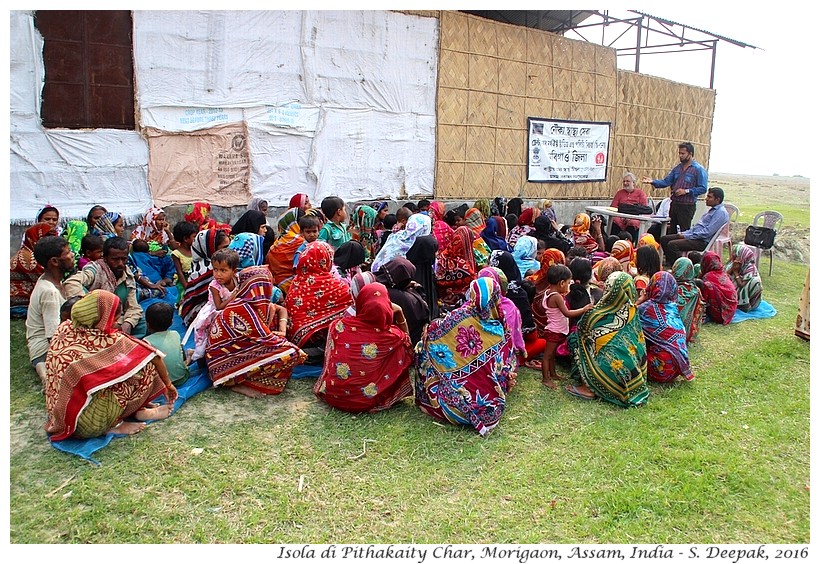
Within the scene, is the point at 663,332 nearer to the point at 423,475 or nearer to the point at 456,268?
the point at 456,268

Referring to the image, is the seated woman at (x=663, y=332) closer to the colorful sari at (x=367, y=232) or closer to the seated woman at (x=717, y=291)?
the seated woman at (x=717, y=291)

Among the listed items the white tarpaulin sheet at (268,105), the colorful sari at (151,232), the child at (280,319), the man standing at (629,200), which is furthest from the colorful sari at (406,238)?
the man standing at (629,200)

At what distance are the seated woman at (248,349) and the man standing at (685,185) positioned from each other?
6777 millimetres

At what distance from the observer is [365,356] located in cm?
414

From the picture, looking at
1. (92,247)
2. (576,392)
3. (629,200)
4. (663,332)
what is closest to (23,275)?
(92,247)

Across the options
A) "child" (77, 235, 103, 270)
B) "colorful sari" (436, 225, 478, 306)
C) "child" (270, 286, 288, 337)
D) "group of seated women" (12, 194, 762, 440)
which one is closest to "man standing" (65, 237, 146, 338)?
"child" (77, 235, 103, 270)

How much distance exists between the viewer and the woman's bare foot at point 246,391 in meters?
4.47

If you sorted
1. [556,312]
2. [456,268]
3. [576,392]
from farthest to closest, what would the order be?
[456,268], [556,312], [576,392]

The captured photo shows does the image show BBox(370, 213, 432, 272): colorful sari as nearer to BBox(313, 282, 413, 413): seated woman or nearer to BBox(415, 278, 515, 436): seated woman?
BBox(313, 282, 413, 413): seated woman

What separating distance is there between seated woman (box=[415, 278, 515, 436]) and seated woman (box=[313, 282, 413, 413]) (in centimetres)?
31

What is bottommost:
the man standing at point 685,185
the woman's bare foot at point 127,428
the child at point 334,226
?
the woman's bare foot at point 127,428

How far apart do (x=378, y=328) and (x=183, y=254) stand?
2984 millimetres
